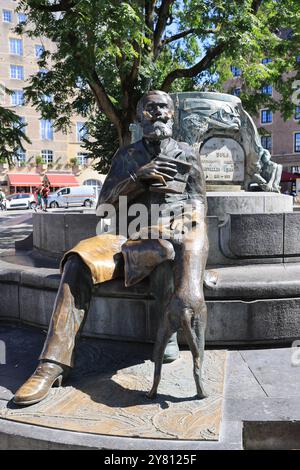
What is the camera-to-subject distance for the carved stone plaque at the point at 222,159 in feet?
24.1

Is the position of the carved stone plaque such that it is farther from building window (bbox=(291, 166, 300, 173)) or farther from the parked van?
building window (bbox=(291, 166, 300, 173))

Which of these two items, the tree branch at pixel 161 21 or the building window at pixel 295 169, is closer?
the tree branch at pixel 161 21

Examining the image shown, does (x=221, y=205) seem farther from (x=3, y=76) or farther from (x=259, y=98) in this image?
(x=3, y=76)

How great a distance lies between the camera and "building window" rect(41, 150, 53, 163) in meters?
50.1

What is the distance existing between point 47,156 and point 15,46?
11709 mm

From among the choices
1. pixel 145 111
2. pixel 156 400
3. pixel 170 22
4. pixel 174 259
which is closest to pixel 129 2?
pixel 170 22

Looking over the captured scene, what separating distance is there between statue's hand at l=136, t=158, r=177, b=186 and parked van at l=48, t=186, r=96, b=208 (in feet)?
111

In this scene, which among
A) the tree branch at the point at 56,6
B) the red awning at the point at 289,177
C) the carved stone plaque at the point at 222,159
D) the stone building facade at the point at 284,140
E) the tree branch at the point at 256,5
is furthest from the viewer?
the stone building facade at the point at 284,140

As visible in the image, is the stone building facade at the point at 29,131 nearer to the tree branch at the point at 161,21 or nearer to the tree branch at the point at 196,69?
the tree branch at the point at 161,21

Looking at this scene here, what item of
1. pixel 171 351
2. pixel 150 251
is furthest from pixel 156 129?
pixel 171 351

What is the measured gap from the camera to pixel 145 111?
3613mm

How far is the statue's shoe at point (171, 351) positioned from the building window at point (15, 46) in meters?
50.5

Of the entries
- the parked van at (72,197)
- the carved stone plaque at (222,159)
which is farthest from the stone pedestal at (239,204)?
the parked van at (72,197)

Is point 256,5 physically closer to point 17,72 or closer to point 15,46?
point 17,72
